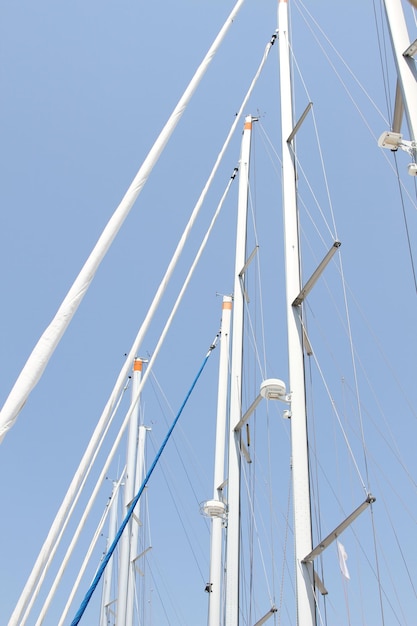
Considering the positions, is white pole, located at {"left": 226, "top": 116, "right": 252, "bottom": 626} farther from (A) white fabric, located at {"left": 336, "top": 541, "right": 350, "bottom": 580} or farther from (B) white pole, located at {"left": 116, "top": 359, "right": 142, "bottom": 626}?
(A) white fabric, located at {"left": 336, "top": 541, "right": 350, "bottom": 580}

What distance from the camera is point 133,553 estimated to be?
2416 centimetres

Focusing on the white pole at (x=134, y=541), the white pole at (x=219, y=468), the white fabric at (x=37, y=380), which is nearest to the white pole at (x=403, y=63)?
the white fabric at (x=37, y=380)

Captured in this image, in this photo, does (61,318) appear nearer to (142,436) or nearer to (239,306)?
(239,306)

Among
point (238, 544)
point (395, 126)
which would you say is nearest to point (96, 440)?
point (395, 126)

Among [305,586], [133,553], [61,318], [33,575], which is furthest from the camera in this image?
[133,553]

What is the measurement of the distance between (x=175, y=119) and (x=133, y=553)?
62.9 ft

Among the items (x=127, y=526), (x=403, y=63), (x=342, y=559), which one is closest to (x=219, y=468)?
(x=127, y=526)

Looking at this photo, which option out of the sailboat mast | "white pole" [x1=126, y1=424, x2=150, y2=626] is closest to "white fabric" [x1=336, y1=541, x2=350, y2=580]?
the sailboat mast

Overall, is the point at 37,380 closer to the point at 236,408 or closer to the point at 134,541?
the point at 236,408

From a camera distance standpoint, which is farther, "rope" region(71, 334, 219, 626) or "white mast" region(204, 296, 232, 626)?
"white mast" region(204, 296, 232, 626)

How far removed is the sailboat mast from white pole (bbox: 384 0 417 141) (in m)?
4.99

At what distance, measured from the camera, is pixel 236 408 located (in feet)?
51.7

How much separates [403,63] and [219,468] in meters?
12.3

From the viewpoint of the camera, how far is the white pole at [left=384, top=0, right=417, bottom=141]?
25.9 ft
